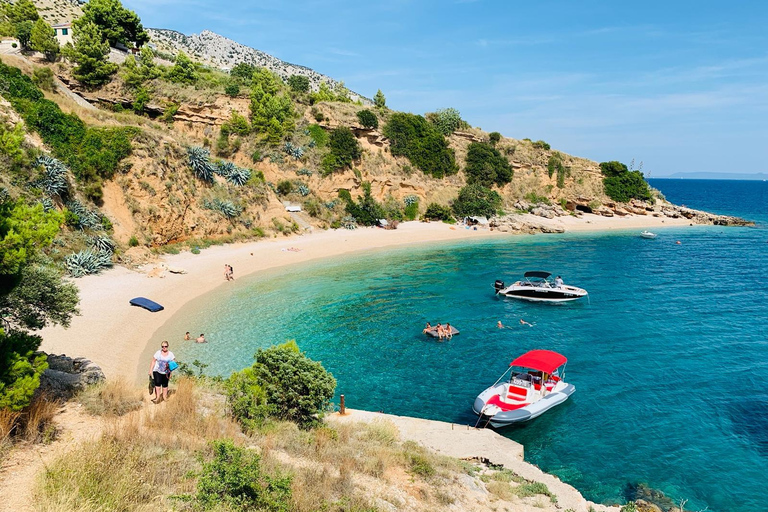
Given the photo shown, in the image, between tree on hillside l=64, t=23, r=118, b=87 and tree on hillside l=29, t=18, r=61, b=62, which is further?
tree on hillside l=64, t=23, r=118, b=87

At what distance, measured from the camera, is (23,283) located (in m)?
10.4

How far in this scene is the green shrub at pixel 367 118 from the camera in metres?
57.0

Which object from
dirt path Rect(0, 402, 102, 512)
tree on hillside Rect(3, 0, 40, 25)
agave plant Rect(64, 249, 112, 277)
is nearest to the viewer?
dirt path Rect(0, 402, 102, 512)

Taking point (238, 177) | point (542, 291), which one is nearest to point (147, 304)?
point (238, 177)

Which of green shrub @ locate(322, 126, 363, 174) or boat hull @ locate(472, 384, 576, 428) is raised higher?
green shrub @ locate(322, 126, 363, 174)

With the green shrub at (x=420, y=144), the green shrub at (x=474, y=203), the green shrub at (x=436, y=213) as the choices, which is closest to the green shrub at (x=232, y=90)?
the green shrub at (x=420, y=144)

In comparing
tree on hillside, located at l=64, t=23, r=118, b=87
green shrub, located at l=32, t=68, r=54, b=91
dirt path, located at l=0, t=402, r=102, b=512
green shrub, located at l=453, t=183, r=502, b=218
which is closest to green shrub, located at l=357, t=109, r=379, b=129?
green shrub, located at l=453, t=183, r=502, b=218

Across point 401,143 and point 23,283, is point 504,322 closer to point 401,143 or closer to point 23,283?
point 23,283

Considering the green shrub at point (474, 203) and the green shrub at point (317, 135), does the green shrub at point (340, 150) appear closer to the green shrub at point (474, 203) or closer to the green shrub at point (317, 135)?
the green shrub at point (317, 135)

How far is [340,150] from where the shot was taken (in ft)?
175

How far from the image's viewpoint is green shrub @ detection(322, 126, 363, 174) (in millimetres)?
52312

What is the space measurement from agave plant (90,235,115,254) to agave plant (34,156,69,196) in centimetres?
355

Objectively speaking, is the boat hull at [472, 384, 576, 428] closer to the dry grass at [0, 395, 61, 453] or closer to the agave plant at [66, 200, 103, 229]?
the dry grass at [0, 395, 61, 453]

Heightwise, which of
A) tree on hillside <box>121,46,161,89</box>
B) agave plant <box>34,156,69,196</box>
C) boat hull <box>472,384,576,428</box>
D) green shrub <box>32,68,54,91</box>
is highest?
tree on hillside <box>121,46,161,89</box>
